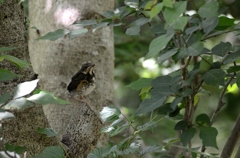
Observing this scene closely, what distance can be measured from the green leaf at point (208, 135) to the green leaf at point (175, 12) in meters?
0.50

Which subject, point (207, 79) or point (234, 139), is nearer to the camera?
point (207, 79)

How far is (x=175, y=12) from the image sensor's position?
1.17 m

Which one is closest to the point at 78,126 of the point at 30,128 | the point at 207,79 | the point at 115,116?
the point at 30,128

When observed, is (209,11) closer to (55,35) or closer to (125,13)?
(125,13)

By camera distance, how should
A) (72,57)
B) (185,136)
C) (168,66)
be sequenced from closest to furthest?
(185,136), (72,57), (168,66)

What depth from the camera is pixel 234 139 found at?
1.75m

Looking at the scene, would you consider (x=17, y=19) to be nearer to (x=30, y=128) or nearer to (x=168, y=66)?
(x=30, y=128)

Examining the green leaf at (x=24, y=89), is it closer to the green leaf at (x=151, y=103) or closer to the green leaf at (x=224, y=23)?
the green leaf at (x=151, y=103)

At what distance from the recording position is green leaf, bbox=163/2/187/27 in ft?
3.82

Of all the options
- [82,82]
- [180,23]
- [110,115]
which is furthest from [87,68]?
[180,23]

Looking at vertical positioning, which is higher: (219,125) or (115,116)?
(115,116)

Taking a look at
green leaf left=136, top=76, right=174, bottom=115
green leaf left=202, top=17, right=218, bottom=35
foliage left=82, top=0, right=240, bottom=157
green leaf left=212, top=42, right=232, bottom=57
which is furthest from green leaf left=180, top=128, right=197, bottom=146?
green leaf left=202, top=17, right=218, bottom=35

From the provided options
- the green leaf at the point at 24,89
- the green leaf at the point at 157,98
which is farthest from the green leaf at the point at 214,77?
the green leaf at the point at 24,89

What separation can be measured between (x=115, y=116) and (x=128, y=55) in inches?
112
